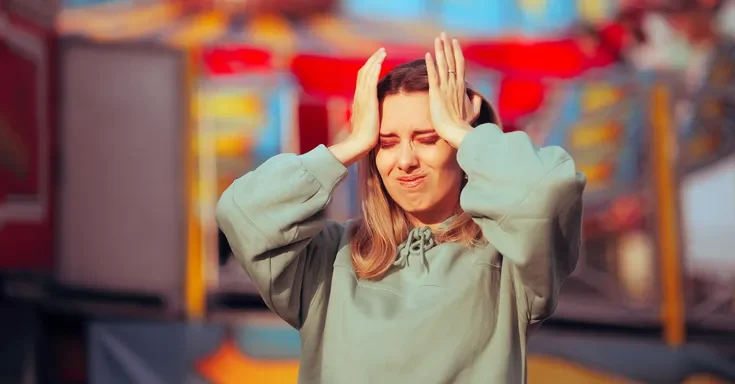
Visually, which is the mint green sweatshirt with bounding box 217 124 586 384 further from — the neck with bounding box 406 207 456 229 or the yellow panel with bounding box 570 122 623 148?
the yellow panel with bounding box 570 122 623 148

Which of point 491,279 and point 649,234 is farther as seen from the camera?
point 649,234

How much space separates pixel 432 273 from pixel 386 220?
11 centimetres

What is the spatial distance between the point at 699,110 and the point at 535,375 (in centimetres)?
99

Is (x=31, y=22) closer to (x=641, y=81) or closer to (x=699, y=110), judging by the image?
(x=641, y=81)

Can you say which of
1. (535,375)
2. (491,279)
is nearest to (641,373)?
(535,375)

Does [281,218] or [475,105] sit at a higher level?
[475,105]

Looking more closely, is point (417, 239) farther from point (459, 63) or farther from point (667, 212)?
point (667, 212)

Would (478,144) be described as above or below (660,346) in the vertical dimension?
above

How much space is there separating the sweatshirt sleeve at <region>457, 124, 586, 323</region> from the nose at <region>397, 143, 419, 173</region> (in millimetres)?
68

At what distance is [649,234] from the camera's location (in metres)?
2.57

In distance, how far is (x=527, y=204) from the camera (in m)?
0.88

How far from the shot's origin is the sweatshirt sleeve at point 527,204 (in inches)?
34.7

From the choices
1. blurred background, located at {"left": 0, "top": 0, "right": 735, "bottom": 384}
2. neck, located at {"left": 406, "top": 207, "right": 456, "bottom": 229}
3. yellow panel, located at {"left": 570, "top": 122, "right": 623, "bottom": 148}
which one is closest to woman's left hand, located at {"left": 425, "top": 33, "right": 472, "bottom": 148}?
neck, located at {"left": 406, "top": 207, "right": 456, "bottom": 229}

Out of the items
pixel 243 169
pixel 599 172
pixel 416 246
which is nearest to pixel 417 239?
pixel 416 246
